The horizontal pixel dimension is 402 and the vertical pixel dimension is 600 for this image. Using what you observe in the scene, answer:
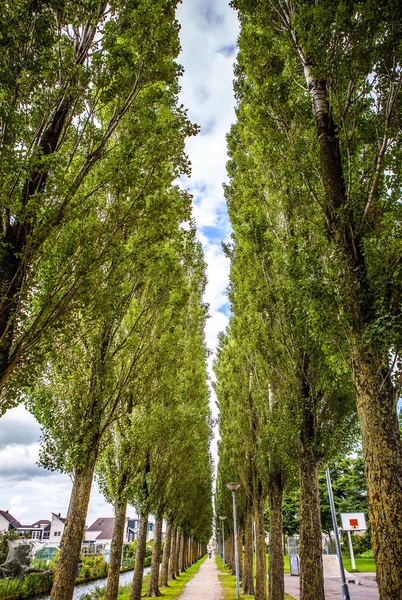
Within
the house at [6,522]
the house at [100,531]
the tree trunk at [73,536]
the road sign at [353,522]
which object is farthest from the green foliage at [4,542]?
the house at [100,531]

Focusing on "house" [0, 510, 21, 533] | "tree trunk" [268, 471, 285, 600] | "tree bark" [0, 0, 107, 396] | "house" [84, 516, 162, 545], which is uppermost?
"tree bark" [0, 0, 107, 396]

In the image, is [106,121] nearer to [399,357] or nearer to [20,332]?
[20,332]

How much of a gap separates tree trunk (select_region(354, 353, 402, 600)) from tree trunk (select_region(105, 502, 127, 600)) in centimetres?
1007

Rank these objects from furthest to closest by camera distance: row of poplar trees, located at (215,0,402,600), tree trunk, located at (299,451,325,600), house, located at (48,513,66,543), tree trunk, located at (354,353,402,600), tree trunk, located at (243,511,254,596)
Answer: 1. house, located at (48,513,66,543)
2. tree trunk, located at (243,511,254,596)
3. tree trunk, located at (299,451,325,600)
4. row of poplar trees, located at (215,0,402,600)
5. tree trunk, located at (354,353,402,600)

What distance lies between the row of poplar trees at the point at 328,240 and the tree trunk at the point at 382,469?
11 mm

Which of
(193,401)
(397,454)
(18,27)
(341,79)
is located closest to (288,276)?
(341,79)

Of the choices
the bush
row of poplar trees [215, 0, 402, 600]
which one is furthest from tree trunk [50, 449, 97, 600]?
the bush

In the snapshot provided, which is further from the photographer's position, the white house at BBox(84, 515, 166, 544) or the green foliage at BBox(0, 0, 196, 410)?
the white house at BBox(84, 515, 166, 544)

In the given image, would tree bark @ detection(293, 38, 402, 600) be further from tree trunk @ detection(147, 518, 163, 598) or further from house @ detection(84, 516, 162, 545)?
house @ detection(84, 516, 162, 545)

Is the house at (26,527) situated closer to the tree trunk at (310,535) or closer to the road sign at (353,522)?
the road sign at (353,522)

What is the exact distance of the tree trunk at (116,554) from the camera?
10809 mm

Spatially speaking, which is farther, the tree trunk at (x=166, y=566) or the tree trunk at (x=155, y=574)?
the tree trunk at (x=166, y=566)

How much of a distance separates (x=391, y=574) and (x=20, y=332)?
5.07 meters

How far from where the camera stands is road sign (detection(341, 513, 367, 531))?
16.2 metres
